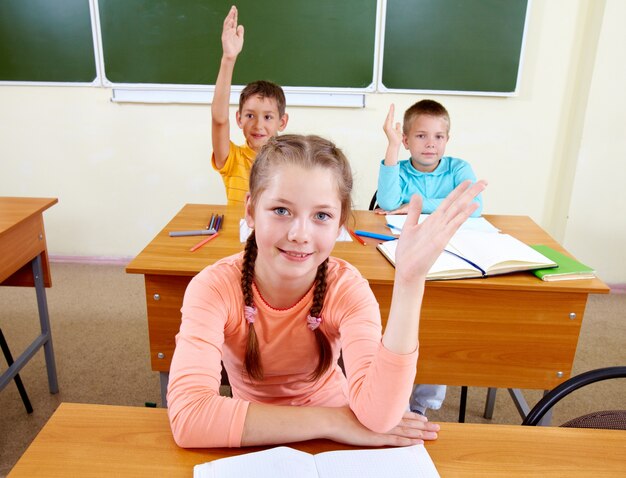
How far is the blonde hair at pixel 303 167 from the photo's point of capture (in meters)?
1.04

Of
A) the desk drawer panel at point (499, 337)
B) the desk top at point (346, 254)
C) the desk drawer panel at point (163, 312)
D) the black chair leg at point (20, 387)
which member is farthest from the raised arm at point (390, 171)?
the black chair leg at point (20, 387)

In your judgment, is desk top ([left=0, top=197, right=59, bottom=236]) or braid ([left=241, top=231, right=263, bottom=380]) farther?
desk top ([left=0, top=197, right=59, bottom=236])

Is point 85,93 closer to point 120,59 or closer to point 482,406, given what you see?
point 120,59

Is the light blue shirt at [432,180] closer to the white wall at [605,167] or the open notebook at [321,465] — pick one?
the white wall at [605,167]

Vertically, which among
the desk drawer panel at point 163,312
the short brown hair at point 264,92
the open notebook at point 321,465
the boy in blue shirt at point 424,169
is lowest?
the desk drawer panel at point 163,312

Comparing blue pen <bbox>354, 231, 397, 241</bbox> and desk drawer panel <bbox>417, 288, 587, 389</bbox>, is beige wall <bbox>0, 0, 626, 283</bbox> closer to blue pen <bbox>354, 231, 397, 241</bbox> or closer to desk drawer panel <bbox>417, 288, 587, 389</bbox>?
blue pen <bbox>354, 231, 397, 241</bbox>

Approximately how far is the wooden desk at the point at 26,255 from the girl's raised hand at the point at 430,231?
1556mm

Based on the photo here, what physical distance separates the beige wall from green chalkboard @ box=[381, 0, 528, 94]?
9 centimetres

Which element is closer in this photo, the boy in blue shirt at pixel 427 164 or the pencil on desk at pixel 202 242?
the pencil on desk at pixel 202 242

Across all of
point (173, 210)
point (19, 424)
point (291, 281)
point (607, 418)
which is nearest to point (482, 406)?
point (607, 418)

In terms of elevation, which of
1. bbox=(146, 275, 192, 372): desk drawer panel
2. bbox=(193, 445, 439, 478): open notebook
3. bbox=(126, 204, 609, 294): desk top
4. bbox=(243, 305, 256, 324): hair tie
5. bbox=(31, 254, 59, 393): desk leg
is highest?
bbox=(243, 305, 256, 324): hair tie

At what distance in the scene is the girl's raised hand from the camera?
743 mm

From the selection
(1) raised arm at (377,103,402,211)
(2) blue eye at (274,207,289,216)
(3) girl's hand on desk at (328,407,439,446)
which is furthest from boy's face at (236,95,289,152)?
(3) girl's hand on desk at (328,407,439,446)

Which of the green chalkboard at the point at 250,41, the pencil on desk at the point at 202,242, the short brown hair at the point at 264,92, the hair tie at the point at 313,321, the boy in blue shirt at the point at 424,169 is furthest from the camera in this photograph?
the green chalkboard at the point at 250,41
